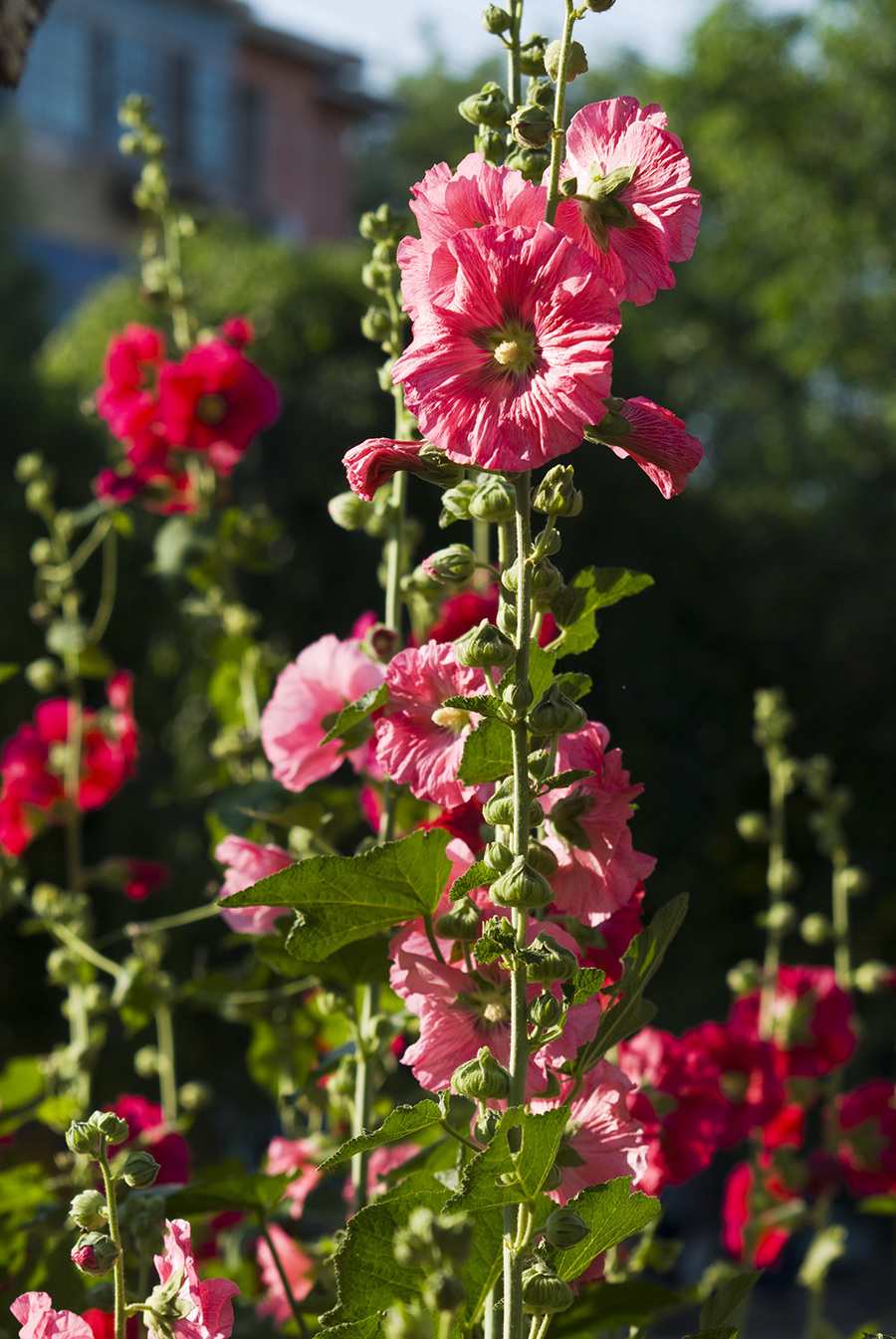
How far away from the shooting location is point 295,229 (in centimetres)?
1381

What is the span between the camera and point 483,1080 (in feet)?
1.98

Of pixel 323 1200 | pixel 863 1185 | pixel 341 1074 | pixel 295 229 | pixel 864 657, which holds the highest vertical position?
pixel 295 229

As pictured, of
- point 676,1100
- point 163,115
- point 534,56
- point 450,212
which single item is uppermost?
point 163,115

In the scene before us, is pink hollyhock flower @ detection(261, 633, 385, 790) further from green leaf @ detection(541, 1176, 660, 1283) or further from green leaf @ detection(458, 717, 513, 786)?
green leaf @ detection(541, 1176, 660, 1283)

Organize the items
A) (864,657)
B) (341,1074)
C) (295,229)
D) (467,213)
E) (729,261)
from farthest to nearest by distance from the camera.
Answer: (295,229) → (729,261) → (864,657) → (341,1074) → (467,213)

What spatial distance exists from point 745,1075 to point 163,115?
13429 millimetres

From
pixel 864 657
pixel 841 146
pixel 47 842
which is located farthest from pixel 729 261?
pixel 47 842

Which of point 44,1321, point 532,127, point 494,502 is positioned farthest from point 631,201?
point 44,1321

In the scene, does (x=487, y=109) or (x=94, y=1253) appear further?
(x=487, y=109)

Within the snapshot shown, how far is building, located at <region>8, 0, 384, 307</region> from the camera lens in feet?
41.9

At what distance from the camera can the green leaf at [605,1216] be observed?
612 mm

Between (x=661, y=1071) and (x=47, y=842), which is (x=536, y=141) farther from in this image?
(x=47, y=842)

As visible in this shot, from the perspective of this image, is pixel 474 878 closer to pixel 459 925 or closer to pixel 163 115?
pixel 459 925

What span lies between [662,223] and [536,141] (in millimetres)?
84
